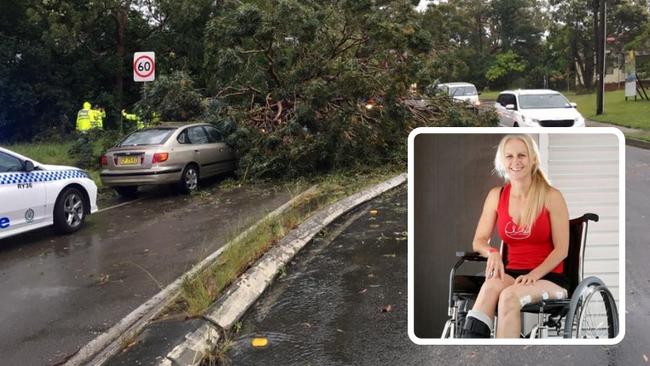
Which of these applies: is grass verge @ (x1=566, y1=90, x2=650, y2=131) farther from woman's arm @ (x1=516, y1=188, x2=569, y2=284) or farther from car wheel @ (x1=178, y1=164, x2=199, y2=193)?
woman's arm @ (x1=516, y1=188, x2=569, y2=284)

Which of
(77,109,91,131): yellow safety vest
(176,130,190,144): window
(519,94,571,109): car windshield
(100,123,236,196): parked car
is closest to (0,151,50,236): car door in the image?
(100,123,236,196): parked car

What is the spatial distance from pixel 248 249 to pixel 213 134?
24.1ft

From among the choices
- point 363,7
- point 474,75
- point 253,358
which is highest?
point 474,75

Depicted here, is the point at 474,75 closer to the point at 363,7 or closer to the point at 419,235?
the point at 363,7

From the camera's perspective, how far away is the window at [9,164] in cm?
778

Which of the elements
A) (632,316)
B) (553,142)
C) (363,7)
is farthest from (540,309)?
(363,7)

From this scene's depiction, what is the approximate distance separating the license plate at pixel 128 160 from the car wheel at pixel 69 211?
8.62ft

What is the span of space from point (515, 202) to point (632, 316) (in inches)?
149

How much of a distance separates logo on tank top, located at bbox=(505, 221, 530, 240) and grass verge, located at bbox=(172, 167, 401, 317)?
3646mm

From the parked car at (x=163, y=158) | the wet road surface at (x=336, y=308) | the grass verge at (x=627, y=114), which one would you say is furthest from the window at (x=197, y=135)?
the grass verge at (x=627, y=114)

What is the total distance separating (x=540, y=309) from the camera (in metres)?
1.49

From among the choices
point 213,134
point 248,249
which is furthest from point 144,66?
point 248,249

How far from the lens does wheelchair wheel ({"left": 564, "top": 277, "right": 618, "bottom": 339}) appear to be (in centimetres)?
146

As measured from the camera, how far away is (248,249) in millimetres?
6523
